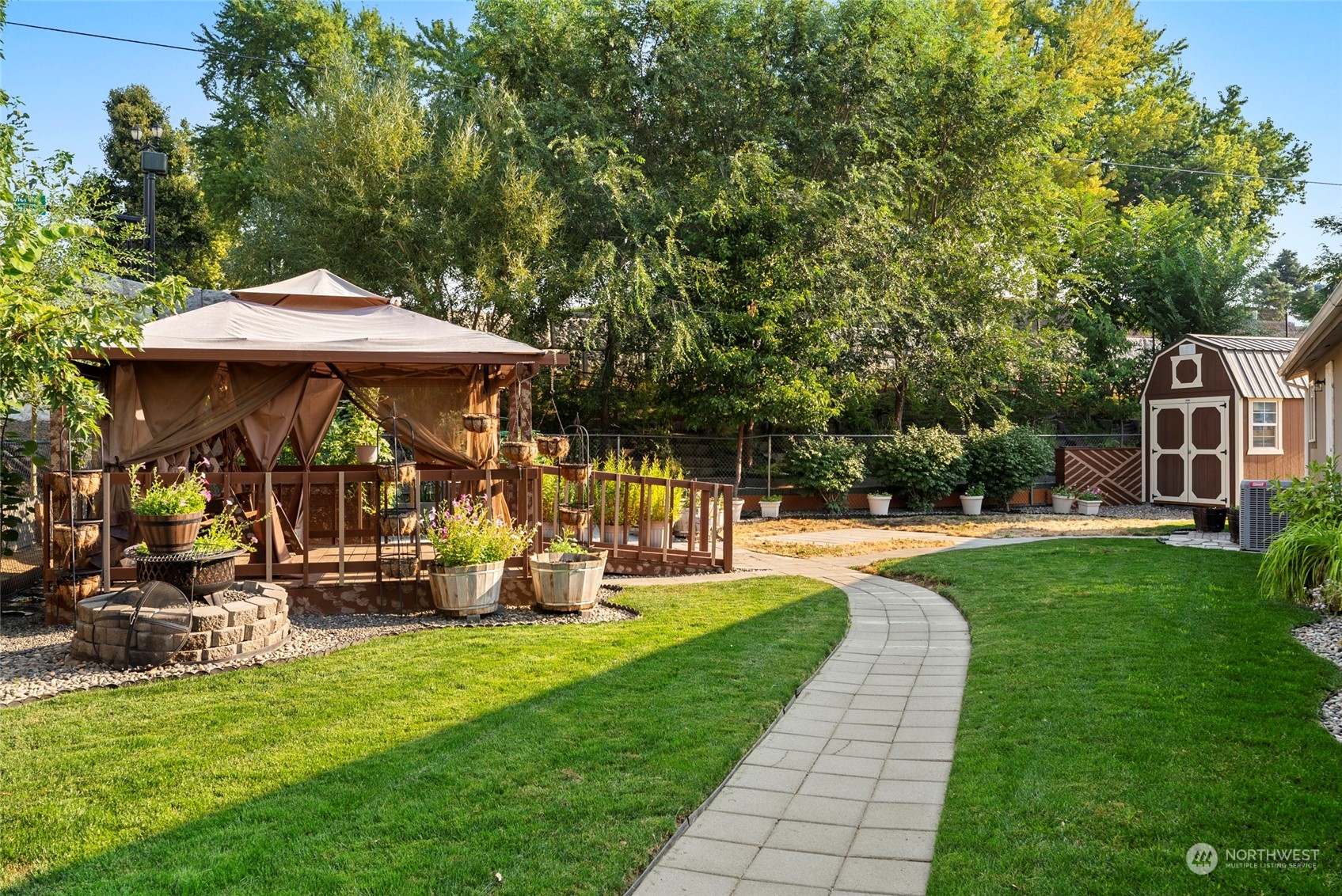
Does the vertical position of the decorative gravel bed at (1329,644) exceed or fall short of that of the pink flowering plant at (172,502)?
it falls short

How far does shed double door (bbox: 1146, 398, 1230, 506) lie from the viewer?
16.8 m

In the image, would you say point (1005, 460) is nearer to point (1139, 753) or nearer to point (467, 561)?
point (467, 561)

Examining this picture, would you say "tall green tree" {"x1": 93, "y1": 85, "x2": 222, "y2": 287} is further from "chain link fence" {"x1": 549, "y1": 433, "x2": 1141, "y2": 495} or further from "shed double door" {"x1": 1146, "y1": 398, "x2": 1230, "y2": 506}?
"shed double door" {"x1": 1146, "y1": 398, "x2": 1230, "y2": 506}

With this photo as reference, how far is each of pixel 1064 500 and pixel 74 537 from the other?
17200 mm

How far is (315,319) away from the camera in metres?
8.30

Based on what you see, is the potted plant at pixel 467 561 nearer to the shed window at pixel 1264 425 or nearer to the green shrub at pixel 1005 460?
the green shrub at pixel 1005 460

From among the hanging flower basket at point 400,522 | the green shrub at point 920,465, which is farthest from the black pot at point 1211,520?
the hanging flower basket at point 400,522

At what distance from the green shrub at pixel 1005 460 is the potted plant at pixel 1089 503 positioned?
0.92 m

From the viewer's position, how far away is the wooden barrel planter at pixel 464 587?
23.9 feet

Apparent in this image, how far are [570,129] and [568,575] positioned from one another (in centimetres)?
1164

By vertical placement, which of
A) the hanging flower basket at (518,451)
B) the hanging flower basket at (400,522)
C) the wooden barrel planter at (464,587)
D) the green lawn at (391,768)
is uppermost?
the hanging flower basket at (518,451)

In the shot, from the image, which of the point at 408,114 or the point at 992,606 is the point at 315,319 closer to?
the point at 992,606

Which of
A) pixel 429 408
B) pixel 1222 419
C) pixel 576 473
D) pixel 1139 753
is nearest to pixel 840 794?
pixel 1139 753

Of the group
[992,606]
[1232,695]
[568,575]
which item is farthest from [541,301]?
[1232,695]
